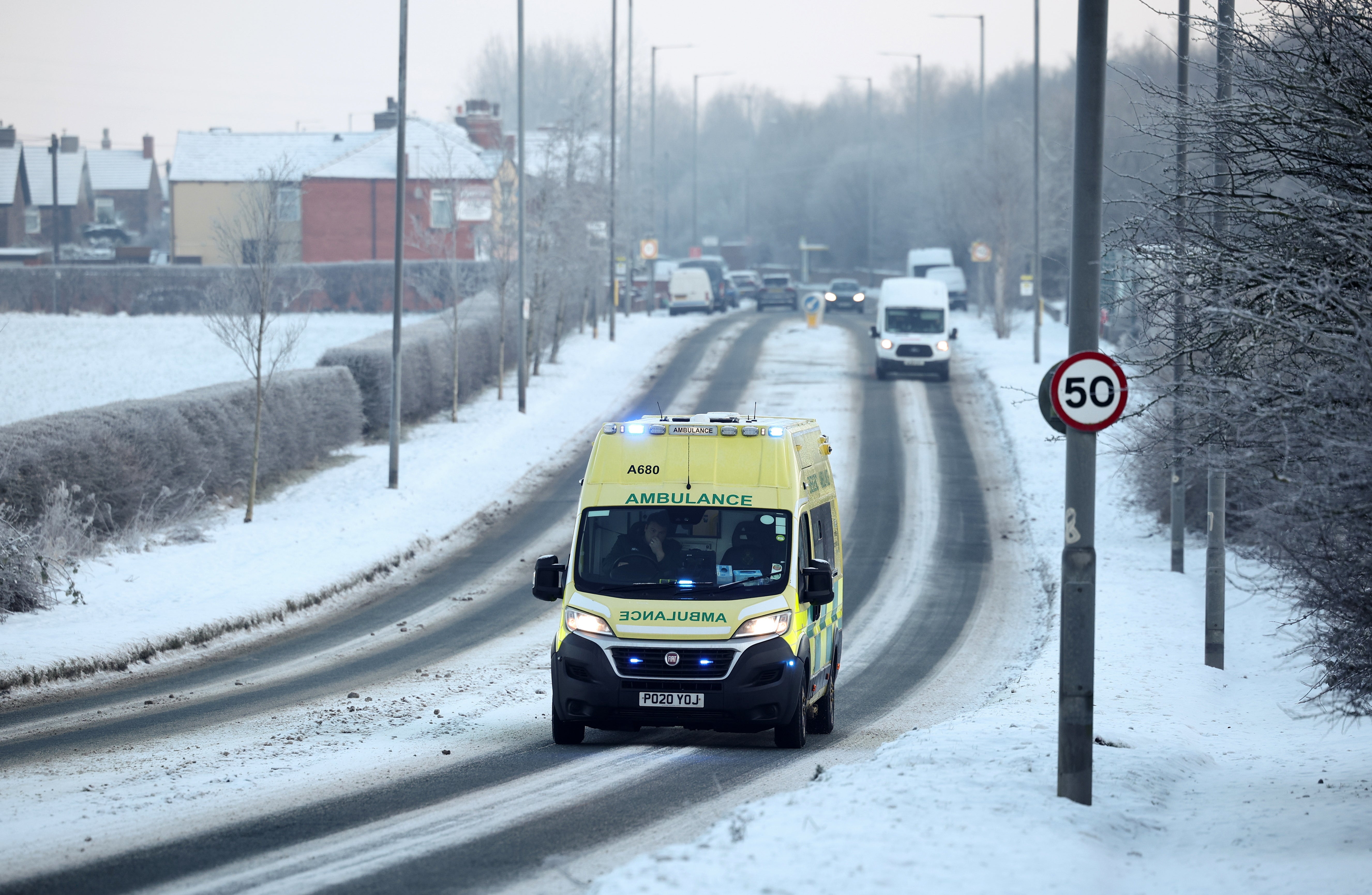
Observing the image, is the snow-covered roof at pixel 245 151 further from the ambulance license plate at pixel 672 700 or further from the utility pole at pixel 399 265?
the ambulance license plate at pixel 672 700

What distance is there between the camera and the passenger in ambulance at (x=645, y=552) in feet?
35.9

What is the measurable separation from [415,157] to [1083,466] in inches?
2478

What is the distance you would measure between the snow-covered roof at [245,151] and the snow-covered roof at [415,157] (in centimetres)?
112

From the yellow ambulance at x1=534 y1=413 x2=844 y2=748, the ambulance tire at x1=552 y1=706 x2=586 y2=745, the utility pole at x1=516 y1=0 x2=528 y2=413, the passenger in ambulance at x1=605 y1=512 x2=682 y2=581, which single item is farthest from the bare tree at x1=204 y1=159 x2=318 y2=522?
the ambulance tire at x1=552 y1=706 x2=586 y2=745

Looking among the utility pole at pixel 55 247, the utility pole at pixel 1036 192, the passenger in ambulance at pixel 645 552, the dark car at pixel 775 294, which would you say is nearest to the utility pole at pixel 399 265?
the passenger in ambulance at pixel 645 552

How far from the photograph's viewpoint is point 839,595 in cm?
1305

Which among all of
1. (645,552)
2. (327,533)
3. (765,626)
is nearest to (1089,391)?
(765,626)

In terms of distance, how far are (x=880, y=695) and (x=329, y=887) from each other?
8.35 meters

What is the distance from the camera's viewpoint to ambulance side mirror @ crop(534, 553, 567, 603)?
10.8m

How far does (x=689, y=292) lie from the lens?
59875mm

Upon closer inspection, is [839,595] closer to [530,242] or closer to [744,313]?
[530,242]

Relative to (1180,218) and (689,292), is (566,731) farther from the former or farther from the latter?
(689,292)

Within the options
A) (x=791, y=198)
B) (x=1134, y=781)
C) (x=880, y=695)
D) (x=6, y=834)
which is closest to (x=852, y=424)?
(x=880, y=695)

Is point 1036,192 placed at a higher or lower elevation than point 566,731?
higher
